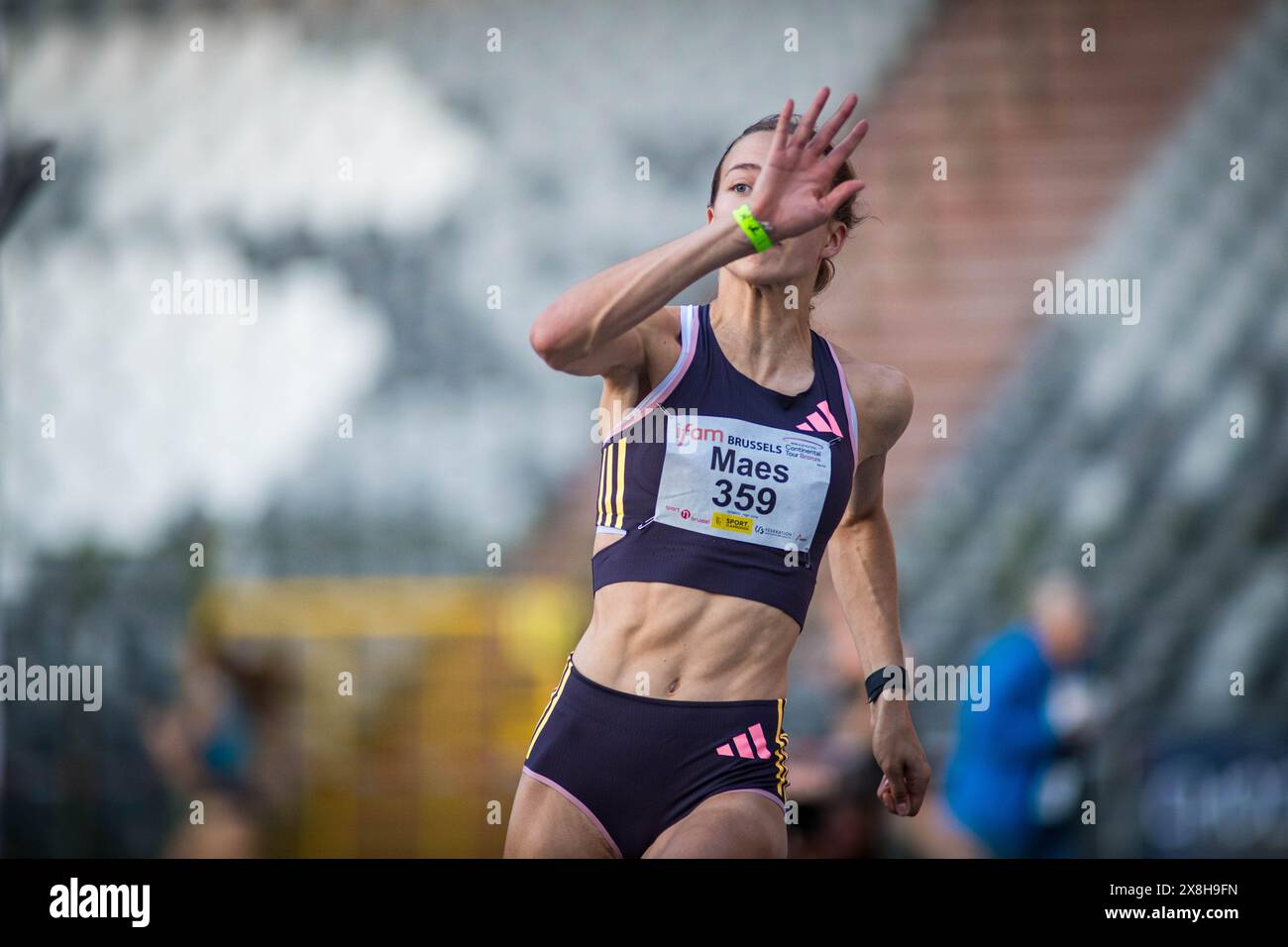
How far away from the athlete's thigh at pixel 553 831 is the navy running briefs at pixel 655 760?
2cm

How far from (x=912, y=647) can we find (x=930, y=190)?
2623mm

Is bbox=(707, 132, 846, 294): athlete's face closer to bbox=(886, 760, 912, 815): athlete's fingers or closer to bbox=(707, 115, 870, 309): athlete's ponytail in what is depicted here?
bbox=(707, 115, 870, 309): athlete's ponytail

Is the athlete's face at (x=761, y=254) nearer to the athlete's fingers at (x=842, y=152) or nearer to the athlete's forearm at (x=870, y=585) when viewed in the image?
the athlete's fingers at (x=842, y=152)

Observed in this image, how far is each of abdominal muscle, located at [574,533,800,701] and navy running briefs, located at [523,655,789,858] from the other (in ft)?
0.08

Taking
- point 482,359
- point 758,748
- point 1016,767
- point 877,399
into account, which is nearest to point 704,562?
point 758,748

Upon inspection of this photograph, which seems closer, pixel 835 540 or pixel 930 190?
pixel 835 540

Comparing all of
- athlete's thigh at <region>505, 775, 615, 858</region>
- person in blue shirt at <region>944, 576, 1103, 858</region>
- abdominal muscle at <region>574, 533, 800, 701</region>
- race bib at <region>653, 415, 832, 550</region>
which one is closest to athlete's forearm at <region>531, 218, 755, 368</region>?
race bib at <region>653, 415, 832, 550</region>

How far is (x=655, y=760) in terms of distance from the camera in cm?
259

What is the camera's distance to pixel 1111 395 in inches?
259

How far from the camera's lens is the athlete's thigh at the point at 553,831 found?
8.57 ft

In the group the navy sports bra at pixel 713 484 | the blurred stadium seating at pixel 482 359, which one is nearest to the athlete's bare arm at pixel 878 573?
the navy sports bra at pixel 713 484

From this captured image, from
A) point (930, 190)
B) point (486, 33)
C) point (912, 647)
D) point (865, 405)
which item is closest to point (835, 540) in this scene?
point (865, 405)

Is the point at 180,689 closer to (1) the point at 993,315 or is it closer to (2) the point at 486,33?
(2) the point at 486,33

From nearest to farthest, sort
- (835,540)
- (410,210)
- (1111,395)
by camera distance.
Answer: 1. (835,540)
2. (1111,395)
3. (410,210)
